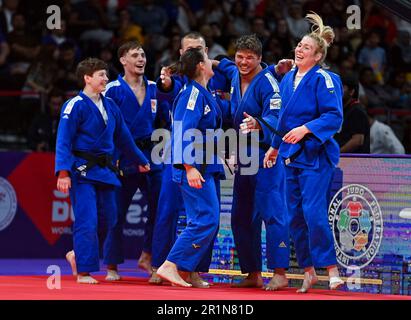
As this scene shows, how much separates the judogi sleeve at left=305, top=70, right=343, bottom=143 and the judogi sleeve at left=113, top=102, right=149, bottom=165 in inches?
79.5

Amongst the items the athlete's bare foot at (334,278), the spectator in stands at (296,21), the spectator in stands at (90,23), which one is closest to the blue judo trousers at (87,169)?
the athlete's bare foot at (334,278)

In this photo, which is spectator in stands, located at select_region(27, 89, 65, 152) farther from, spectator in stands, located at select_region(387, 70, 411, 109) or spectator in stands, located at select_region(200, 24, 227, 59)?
spectator in stands, located at select_region(387, 70, 411, 109)

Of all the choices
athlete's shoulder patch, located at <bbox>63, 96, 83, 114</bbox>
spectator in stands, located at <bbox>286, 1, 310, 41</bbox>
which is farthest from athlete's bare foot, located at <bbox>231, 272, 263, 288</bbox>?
spectator in stands, located at <bbox>286, 1, 310, 41</bbox>

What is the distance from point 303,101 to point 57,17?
4.14m

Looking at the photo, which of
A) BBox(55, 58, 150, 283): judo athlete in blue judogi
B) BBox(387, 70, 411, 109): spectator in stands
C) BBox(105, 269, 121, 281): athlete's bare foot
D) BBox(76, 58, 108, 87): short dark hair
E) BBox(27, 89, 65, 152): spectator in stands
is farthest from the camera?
BBox(387, 70, 411, 109): spectator in stands

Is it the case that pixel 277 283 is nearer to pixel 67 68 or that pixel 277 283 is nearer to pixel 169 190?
pixel 169 190

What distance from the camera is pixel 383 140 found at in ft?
42.0

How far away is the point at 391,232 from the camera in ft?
30.5

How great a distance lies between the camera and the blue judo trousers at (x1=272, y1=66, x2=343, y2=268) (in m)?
8.73

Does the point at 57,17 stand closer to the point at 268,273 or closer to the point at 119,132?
the point at 119,132

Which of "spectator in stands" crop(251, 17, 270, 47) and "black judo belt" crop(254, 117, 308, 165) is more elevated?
"spectator in stands" crop(251, 17, 270, 47)

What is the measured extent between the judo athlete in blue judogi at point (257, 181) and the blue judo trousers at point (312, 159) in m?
0.21
